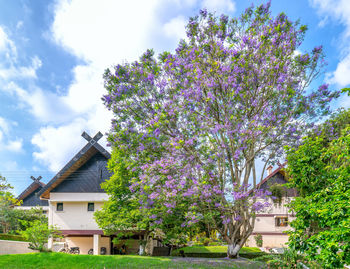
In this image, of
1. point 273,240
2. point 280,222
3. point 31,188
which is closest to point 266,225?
point 280,222

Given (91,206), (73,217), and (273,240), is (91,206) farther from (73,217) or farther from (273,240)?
(273,240)

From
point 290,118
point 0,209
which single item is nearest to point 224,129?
point 290,118

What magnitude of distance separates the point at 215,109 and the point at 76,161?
1458 cm

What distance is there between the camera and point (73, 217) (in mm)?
25578

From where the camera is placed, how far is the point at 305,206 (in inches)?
377

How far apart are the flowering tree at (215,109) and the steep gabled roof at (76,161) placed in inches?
357

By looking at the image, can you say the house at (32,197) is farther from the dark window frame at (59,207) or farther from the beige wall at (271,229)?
the beige wall at (271,229)

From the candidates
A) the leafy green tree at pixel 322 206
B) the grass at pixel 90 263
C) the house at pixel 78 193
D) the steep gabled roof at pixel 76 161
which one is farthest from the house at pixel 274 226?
the leafy green tree at pixel 322 206

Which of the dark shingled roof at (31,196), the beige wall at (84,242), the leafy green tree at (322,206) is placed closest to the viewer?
the leafy green tree at (322,206)

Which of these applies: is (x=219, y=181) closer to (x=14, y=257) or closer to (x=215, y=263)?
(x=215, y=263)

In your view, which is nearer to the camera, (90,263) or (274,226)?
(90,263)

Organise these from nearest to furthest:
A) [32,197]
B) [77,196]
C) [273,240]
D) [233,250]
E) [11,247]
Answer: [233,250] → [11,247] → [77,196] → [273,240] → [32,197]

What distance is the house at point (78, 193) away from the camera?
2525 cm

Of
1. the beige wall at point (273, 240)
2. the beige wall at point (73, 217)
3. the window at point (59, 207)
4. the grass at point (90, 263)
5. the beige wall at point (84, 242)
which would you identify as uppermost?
the window at point (59, 207)
